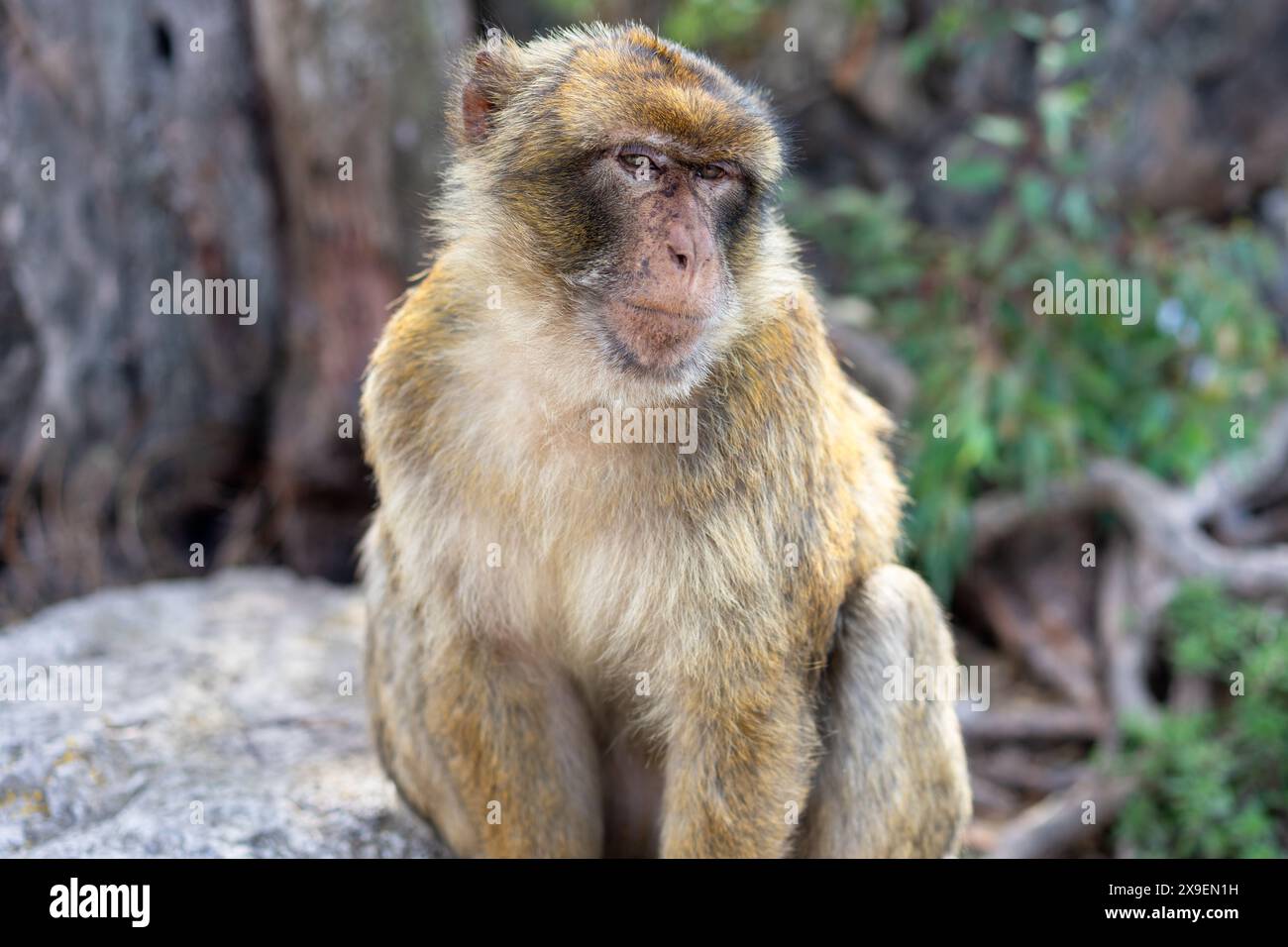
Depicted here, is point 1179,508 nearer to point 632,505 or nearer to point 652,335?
point 632,505

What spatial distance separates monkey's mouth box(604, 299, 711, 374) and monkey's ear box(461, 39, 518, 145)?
3.08ft

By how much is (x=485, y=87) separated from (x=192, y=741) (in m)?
2.94

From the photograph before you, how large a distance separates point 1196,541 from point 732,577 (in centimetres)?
461

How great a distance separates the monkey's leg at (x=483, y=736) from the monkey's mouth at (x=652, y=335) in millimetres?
1091

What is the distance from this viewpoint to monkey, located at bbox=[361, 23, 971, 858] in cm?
355

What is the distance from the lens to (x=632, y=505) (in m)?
3.72

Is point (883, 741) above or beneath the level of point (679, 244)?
beneath

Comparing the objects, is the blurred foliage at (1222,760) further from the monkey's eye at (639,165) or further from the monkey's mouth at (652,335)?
the monkey's eye at (639,165)

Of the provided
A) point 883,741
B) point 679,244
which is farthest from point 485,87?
point 883,741

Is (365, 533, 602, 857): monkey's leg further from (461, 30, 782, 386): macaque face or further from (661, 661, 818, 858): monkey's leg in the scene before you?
(461, 30, 782, 386): macaque face

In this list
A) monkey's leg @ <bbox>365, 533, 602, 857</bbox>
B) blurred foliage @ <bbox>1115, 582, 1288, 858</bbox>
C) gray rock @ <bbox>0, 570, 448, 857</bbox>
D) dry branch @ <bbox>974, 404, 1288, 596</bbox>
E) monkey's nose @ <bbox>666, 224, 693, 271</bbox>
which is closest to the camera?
monkey's nose @ <bbox>666, 224, 693, 271</bbox>

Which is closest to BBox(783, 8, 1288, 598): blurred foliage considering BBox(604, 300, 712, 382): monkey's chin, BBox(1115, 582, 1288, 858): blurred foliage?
BBox(1115, 582, 1288, 858): blurred foliage
